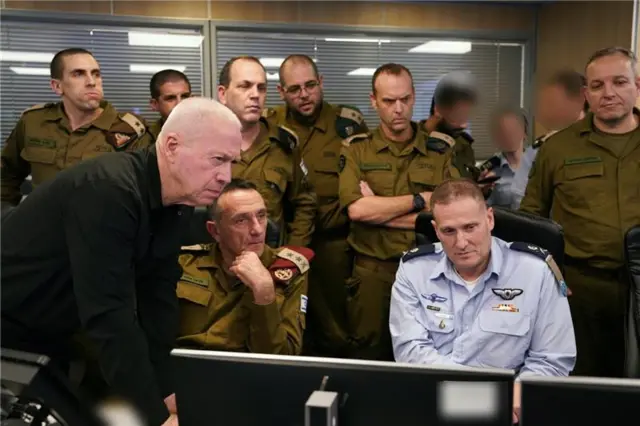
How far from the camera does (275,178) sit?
2.89 meters

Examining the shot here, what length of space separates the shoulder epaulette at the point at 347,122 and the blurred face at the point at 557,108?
98 centimetres

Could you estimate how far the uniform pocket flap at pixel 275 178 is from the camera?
288cm

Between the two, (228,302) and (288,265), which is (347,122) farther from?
(228,302)

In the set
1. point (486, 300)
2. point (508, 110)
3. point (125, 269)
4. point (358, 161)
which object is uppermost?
point (508, 110)

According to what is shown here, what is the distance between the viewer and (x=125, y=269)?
1464 mm

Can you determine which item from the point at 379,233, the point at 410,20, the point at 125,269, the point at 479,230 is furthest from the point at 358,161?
the point at 410,20

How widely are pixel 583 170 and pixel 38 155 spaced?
2638 millimetres

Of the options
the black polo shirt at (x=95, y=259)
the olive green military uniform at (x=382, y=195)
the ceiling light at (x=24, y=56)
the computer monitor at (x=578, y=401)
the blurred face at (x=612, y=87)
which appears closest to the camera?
the computer monitor at (x=578, y=401)

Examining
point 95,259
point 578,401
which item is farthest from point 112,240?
point 578,401

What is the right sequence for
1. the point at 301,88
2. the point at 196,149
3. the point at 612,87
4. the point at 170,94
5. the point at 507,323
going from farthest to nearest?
1. the point at 170,94
2. the point at 301,88
3. the point at 612,87
4. the point at 507,323
5. the point at 196,149

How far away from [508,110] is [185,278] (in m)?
2.34

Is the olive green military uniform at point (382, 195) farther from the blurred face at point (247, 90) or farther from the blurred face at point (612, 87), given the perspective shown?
the blurred face at point (612, 87)

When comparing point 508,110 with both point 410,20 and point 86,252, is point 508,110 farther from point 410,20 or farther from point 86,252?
point 86,252

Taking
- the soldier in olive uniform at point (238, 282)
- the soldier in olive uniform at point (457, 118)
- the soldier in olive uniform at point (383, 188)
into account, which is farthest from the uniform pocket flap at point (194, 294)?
the soldier in olive uniform at point (457, 118)
